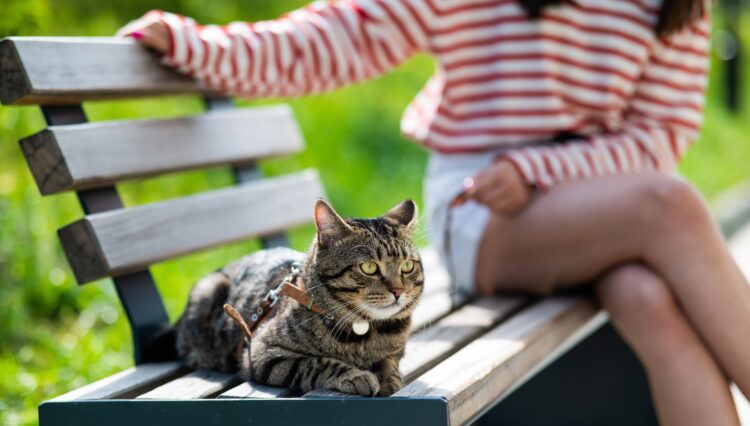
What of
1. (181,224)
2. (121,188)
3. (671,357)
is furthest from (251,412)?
(121,188)

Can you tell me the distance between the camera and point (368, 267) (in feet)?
6.11

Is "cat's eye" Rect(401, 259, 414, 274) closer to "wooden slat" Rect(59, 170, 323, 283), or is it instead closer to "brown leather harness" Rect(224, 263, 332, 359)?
"brown leather harness" Rect(224, 263, 332, 359)

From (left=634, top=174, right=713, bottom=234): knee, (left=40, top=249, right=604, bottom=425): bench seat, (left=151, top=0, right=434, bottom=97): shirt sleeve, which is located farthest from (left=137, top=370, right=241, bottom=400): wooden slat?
(left=634, top=174, right=713, bottom=234): knee

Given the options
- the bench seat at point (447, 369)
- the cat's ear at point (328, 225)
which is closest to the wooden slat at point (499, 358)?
the bench seat at point (447, 369)

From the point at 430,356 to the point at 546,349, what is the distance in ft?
1.37

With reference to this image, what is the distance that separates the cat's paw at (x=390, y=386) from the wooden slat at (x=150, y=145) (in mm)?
892

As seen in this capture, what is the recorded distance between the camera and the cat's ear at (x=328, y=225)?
6.13 ft

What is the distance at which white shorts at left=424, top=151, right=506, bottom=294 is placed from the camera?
283cm

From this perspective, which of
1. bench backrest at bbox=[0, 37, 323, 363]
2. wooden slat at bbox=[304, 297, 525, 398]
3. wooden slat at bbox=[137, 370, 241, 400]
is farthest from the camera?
bench backrest at bbox=[0, 37, 323, 363]

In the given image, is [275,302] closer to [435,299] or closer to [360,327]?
[360,327]

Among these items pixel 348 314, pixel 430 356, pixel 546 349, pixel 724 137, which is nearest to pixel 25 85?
pixel 348 314

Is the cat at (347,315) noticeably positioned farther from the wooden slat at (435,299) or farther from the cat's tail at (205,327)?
the wooden slat at (435,299)

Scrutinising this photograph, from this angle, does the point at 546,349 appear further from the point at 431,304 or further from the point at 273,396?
the point at 273,396

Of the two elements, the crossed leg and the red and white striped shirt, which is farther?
the red and white striped shirt
